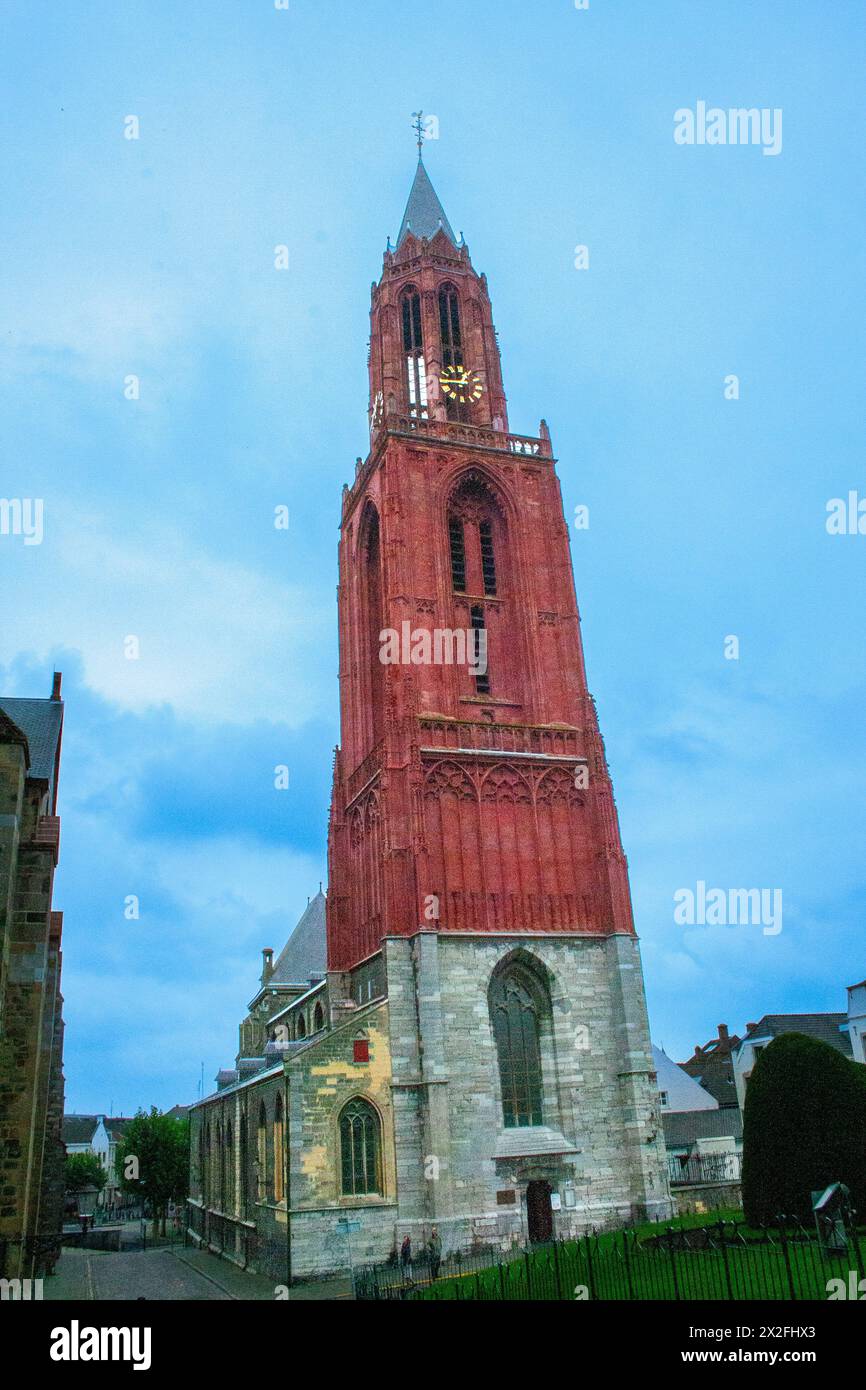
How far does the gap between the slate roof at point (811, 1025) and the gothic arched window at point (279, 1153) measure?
27.8m

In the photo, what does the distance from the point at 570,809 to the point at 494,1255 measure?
15.0 meters

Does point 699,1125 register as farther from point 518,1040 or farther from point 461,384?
point 461,384

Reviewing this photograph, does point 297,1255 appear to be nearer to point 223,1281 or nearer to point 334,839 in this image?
point 223,1281

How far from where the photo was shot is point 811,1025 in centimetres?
4966

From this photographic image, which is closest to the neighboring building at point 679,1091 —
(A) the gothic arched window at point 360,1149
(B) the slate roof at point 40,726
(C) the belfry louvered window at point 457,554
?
(A) the gothic arched window at point 360,1149

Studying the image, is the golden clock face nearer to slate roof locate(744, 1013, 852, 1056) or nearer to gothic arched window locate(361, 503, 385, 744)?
gothic arched window locate(361, 503, 385, 744)

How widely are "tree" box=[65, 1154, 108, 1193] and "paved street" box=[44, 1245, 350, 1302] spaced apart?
120 feet

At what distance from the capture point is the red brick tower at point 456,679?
34250 millimetres

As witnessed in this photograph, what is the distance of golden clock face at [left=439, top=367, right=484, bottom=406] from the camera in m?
46.0

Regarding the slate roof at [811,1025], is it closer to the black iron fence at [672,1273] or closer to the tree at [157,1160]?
the black iron fence at [672,1273]

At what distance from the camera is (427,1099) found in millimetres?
29844

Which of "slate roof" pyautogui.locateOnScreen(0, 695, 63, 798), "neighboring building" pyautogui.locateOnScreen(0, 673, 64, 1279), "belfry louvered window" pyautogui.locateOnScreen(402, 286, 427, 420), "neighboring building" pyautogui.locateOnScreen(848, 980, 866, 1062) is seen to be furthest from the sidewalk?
"belfry louvered window" pyautogui.locateOnScreen(402, 286, 427, 420)

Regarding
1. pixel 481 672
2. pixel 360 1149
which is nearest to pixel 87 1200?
pixel 360 1149
